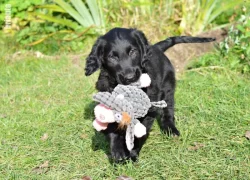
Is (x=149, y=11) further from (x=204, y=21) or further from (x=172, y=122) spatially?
(x=172, y=122)

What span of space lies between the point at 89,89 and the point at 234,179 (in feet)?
7.58

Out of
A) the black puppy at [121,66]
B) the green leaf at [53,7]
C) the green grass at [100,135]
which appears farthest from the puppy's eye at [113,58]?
the green leaf at [53,7]

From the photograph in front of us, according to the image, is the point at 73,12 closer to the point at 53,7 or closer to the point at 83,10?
the point at 83,10

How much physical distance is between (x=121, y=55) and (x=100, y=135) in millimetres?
874

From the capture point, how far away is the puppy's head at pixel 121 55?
2998 millimetres

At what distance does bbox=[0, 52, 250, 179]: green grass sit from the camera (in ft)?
10.1

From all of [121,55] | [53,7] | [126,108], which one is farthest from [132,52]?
[53,7]

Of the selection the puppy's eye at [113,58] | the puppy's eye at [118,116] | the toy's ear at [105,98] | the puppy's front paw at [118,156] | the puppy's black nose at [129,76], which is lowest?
the puppy's front paw at [118,156]

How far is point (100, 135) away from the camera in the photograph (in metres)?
3.68

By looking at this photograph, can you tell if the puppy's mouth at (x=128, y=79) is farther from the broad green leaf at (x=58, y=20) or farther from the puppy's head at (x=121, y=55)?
the broad green leaf at (x=58, y=20)

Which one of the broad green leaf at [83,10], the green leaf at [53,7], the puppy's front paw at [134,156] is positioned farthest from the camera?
the broad green leaf at [83,10]

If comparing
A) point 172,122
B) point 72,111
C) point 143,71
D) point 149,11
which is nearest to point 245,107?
point 172,122

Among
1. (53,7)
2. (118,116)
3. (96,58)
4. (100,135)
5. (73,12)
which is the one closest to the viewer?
(118,116)

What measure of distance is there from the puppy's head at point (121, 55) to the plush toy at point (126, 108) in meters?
0.09
